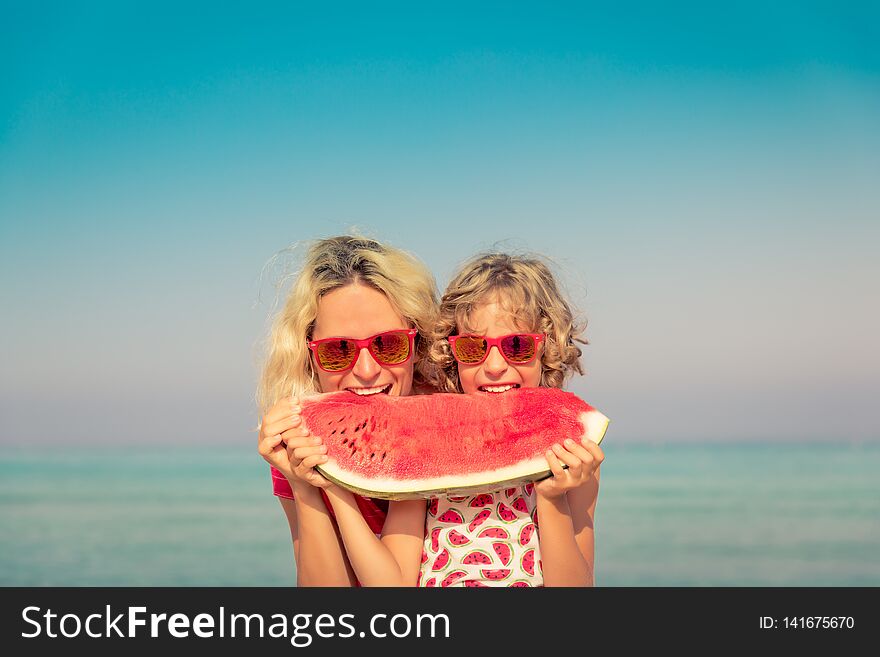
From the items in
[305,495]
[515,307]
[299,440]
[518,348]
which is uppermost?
[515,307]

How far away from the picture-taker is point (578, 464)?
2879 mm

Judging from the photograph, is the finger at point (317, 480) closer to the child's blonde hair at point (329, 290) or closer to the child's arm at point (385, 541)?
the child's arm at point (385, 541)

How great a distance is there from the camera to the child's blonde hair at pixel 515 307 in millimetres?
3490

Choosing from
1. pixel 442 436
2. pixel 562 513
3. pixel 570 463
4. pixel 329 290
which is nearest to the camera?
pixel 570 463

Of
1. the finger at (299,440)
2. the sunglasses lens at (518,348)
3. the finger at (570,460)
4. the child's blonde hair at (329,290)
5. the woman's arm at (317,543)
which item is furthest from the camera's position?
the child's blonde hair at (329,290)

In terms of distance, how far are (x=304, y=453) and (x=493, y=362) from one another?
852 mm

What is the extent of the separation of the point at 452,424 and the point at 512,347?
1.27 ft

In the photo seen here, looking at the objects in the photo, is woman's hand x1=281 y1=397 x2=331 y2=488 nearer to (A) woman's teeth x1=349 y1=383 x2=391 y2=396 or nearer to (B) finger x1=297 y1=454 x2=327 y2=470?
(B) finger x1=297 y1=454 x2=327 y2=470

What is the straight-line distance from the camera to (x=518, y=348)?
Result: 338 centimetres

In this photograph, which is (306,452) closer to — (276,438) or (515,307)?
(276,438)

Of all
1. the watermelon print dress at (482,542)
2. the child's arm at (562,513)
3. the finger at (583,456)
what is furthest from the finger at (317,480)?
the finger at (583,456)

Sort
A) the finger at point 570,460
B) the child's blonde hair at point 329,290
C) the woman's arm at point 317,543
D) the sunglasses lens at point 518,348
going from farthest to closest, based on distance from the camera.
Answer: the child's blonde hair at point 329,290
the sunglasses lens at point 518,348
the woman's arm at point 317,543
the finger at point 570,460

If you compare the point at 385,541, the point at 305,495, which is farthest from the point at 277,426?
the point at 385,541

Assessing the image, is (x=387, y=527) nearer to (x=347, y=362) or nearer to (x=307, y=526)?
(x=307, y=526)
